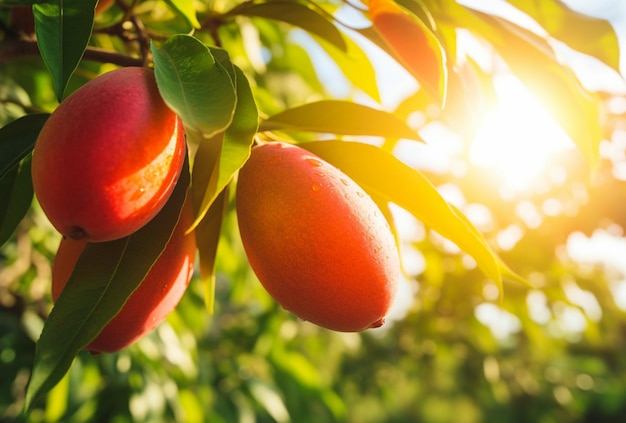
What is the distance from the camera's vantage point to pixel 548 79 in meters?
0.72

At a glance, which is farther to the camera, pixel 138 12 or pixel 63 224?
pixel 138 12

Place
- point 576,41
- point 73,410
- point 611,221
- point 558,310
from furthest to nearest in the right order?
point 558,310 < point 611,221 < point 73,410 < point 576,41

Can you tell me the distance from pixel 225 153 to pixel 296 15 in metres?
0.34

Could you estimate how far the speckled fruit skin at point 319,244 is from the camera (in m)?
0.57

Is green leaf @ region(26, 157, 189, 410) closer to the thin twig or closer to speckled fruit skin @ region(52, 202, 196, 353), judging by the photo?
speckled fruit skin @ region(52, 202, 196, 353)

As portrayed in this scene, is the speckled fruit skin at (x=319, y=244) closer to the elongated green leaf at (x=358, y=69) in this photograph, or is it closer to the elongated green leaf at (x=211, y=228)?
the elongated green leaf at (x=211, y=228)

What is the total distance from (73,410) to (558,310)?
6.60 ft

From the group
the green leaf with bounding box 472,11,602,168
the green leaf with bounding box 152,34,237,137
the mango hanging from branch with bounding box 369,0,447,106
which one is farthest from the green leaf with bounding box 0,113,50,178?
the green leaf with bounding box 472,11,602,168

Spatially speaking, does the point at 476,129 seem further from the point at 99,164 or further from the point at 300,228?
the point at 99,164

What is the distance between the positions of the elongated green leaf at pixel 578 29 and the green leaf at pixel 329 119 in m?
0.21

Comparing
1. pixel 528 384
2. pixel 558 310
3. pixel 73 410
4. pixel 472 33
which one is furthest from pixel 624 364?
pixel 472 33

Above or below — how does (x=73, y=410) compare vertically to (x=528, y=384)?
above

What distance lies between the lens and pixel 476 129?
0.78 metres

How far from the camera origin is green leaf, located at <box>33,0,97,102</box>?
0.57m
